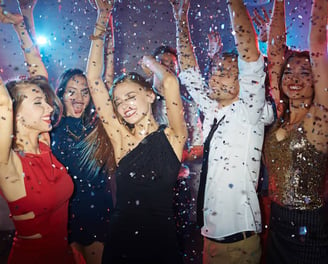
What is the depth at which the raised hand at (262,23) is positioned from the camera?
1584 mm

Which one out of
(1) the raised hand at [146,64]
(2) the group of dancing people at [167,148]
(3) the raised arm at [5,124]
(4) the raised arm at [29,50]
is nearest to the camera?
(3) the raised arm at [5,124]

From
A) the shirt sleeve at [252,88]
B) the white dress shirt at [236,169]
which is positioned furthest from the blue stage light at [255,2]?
the white dress shirt at [236,169]

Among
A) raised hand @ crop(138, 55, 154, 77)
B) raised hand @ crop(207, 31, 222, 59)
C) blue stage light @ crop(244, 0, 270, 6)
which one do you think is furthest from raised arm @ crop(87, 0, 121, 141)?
blue stage light @ crop(244, 0, 270, 6)

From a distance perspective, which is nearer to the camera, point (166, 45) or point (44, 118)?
point (44, 118)

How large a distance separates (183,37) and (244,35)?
0.35m

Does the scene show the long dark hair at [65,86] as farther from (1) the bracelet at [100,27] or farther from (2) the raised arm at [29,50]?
(1) the bracelet at [100,27]

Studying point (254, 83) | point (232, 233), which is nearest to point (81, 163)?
point (232, 233)

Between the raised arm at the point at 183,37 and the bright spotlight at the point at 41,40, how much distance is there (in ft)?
2.15

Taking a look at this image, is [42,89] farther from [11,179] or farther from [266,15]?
[266,15]

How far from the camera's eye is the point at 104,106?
5.04 feet

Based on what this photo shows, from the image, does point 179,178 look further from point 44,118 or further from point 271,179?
point 44,118

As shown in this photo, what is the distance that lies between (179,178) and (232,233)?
38 cm

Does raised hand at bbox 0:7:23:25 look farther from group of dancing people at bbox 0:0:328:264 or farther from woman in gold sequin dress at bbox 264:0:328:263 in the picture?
woman in gold sequin dress at bbox 264:0:328:263

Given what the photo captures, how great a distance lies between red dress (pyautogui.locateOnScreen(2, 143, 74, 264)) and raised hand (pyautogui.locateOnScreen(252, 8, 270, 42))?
3.90ft
